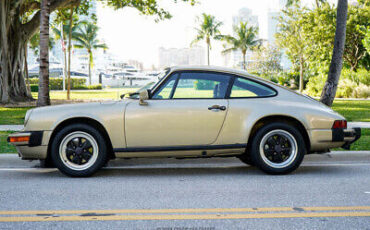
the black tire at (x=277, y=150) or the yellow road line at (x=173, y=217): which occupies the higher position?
the black tire at (x=277, y=150)

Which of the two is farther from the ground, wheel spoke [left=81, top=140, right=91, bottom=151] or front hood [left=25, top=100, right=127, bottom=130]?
front hood [left=25, top=100, right=127, bottom=130]

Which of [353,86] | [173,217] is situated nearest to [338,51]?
[173,217]

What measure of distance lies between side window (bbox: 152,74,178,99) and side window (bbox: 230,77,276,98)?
2.75ft

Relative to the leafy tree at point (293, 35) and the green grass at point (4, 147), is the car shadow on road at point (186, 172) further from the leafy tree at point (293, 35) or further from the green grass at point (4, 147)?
the leafy tree at point (293, 35)

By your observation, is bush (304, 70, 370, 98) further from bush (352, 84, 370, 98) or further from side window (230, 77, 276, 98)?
side window (230, 77, 276, 98)

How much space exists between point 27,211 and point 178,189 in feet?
5.77

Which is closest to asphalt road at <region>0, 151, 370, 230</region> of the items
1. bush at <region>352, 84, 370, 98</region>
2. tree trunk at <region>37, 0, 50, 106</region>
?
tree trunk at <region>37, 0, 50, 106</region>

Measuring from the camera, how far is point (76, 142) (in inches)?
231

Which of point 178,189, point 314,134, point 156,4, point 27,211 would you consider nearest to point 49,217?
point 27,211

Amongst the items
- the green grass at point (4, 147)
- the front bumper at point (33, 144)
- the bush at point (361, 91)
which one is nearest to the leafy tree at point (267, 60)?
the bush at point (361, 91)

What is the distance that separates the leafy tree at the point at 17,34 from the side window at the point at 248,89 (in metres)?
15.0

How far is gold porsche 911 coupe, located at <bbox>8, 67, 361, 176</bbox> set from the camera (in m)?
5.84

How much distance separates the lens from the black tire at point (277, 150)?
597 cm

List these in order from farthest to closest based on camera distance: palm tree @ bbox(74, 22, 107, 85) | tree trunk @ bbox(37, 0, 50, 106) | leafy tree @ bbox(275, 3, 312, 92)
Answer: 1. palm tree @ bbox(74, 22, 107, 85)
2. leafy tree @ bbox(275, 3, 312, 92)
3. tree trunk @ bbox(37, 0, 50, 106)
